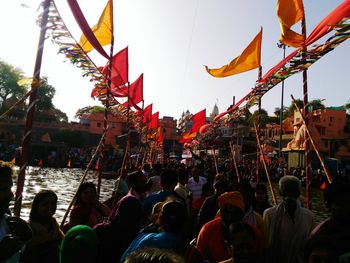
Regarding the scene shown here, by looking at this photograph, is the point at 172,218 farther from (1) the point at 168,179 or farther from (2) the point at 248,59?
(2) the point at 248,59

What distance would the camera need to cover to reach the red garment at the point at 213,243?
3268mm

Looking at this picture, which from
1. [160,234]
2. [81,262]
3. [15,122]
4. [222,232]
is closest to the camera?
[81,262]

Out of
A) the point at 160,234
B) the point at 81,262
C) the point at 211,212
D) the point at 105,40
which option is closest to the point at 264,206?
the point at 211,212

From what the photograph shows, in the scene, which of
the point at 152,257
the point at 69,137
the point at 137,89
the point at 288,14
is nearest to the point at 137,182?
the point at 152,257

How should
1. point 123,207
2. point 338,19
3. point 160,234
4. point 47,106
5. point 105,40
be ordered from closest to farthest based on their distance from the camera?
point 160,234 < point 123,207 < point 338,19 < point 105,40 < point 47,106

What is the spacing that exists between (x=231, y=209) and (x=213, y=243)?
A: 0.35 meters

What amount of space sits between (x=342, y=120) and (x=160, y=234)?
4881cm

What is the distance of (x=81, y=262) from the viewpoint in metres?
2.43

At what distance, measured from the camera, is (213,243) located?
332 centimetres

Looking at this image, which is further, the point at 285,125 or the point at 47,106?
the point at 47,106

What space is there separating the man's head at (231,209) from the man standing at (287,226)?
1.47 feet

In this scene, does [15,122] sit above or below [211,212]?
above

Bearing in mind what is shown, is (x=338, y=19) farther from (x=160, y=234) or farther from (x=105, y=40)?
(x=105, y=40)

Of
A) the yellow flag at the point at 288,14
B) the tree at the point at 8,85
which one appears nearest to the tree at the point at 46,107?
the tree at the point at 8,85
